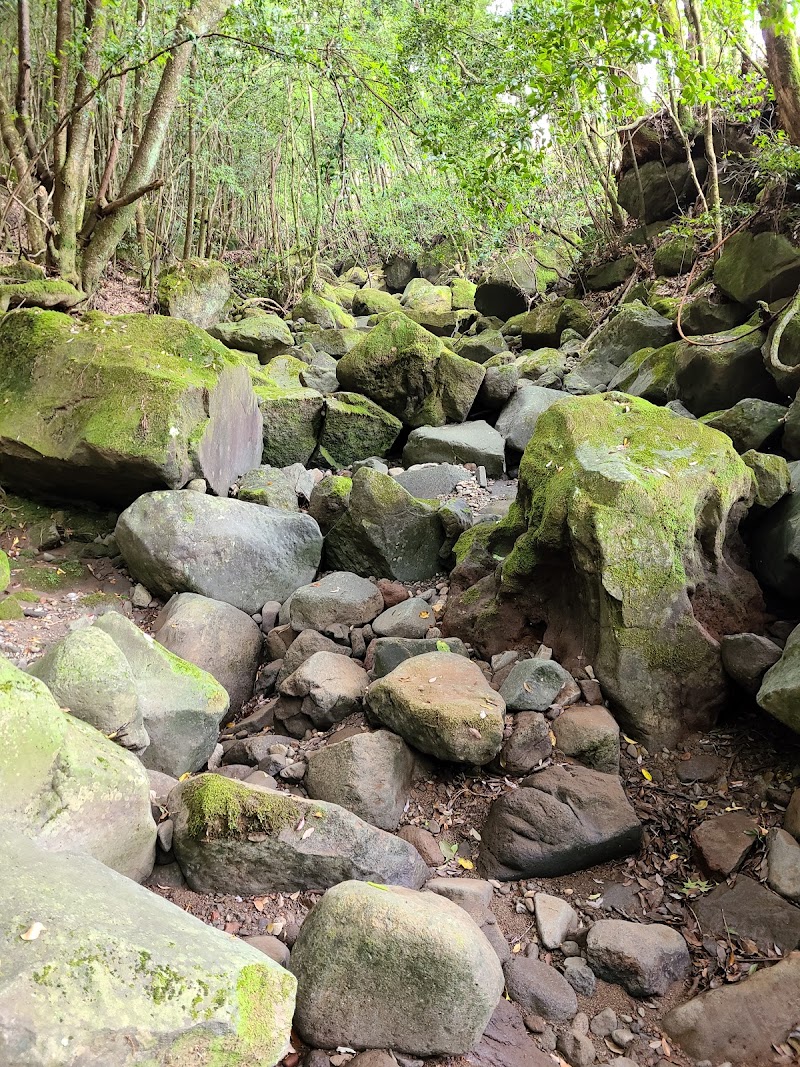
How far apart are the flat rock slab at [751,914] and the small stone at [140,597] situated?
457cm

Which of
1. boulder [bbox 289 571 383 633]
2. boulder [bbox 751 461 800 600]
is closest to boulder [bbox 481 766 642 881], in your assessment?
boulder [bbox 751 461 800 600]

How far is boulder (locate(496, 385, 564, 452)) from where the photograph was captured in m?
8.54

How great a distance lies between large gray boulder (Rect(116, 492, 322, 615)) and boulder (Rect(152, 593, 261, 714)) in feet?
1.33

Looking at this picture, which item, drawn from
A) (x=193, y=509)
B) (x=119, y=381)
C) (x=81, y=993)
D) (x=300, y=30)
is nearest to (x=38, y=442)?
(x=119, y=381)

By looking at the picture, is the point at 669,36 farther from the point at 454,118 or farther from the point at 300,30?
the point at 300,30

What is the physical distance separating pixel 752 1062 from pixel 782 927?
0.63 m

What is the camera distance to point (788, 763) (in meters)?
3.62

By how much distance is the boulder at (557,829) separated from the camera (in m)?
3.33

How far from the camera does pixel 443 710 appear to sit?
→ 366 cm

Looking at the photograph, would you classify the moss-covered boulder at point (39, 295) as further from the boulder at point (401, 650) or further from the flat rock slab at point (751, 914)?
the flat rock slab at point (751, 914)

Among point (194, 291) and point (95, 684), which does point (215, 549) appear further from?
point (194, 291)

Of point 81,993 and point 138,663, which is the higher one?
point 81,993

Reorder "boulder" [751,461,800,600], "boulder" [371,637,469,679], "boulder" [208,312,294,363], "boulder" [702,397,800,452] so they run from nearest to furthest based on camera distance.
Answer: "boulder" [751,461,800,600] < "boulder" [371,637,469,679] < "boulder" [702,397,800,452] < "boulder" [208,312,294,363]

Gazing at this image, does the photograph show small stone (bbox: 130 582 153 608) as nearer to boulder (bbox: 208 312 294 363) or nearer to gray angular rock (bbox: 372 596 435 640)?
gray angular rock (bbox: 372 596 435 640)
